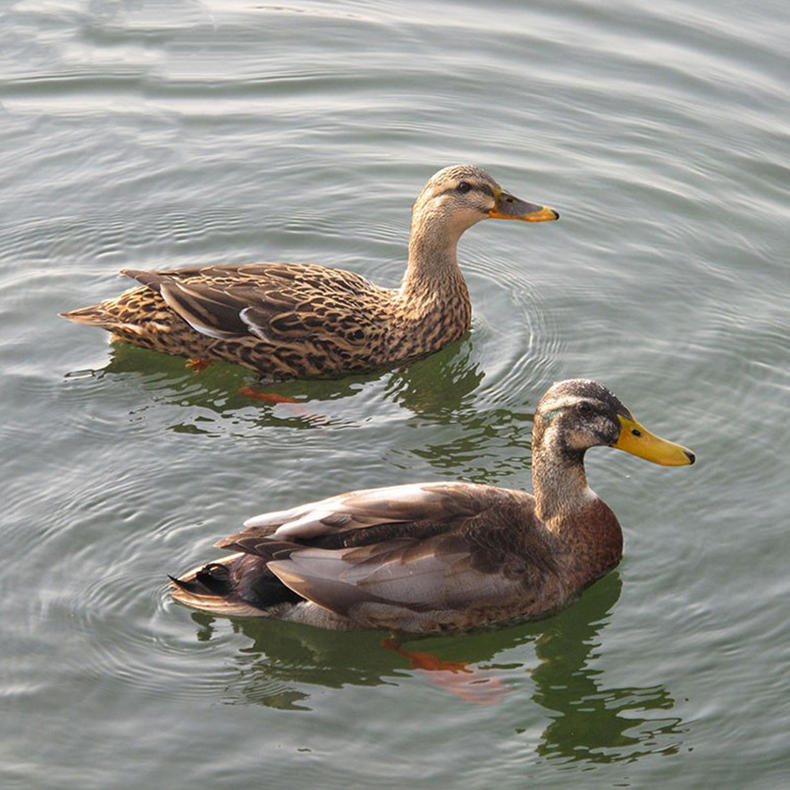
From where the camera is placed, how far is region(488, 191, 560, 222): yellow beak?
9.48 meters

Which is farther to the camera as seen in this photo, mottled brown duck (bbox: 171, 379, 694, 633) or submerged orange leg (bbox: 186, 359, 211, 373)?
submerged orange leg (bbox: 186, 359, 211, 373)

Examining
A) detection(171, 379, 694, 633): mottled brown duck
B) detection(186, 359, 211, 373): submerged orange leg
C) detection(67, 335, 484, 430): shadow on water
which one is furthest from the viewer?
detection(186, 359, 211, 373): submerged orange leg

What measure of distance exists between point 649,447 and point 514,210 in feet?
8.34

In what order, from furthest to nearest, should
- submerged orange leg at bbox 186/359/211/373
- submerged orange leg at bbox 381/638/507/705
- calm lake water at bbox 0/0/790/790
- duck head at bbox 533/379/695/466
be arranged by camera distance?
submerged orange leg at bbox 186/359/211/373, duck head at bbox 533/379/695/466, submerged orange leg at bbox 381/638/507/705, calm lake water at bbox 0/0/790/790

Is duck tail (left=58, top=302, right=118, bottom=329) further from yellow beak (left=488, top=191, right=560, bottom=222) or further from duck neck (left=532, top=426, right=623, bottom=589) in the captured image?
duck neck (left=532, top=426, right=623, bottom=589)

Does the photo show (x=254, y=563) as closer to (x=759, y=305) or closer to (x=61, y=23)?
(x=759, y=305)

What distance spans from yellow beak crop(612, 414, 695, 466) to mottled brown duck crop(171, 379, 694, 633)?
0.01 metres

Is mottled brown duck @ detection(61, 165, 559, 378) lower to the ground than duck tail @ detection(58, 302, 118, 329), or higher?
higher

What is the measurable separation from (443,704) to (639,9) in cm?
813

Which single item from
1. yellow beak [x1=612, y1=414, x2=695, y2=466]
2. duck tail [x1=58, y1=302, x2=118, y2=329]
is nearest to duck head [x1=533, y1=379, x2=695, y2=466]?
yellow beak [x1=612, y1=414, x2=695, y2=466]

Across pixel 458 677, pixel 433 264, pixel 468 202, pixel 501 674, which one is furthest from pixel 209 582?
pixel 468 202

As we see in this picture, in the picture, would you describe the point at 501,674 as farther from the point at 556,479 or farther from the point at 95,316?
the point at 95,316

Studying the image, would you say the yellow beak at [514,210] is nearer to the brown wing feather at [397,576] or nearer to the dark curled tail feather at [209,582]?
the brown wing feather at [397,576]

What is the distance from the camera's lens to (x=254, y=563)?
7.04m
